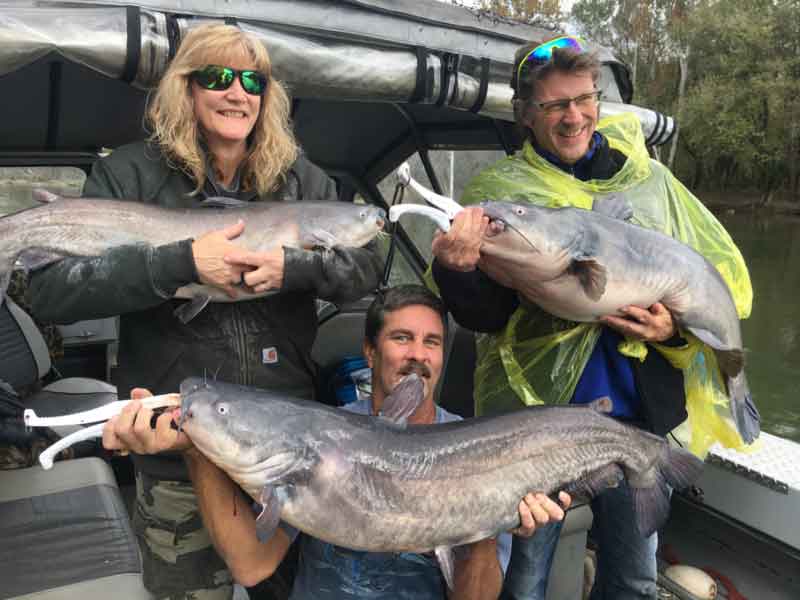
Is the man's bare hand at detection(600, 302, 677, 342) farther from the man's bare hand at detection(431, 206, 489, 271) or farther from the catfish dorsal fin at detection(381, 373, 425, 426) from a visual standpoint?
the catfish dorsal fin at detection(381, 373, 425, 426)

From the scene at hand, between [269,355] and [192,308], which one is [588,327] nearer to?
[269,355]

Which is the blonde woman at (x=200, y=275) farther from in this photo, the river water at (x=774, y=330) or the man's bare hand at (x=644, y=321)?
the river water at (x=774, y=330)

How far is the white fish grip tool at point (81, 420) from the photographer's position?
5.40 feet

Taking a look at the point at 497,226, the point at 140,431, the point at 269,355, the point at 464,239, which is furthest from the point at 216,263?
the point at 497,226

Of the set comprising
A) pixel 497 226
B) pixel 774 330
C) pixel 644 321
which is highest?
pixel 497 226

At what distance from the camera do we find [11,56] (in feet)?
7.28

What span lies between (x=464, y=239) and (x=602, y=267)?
0.52 metres

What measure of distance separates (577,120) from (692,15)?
138ft

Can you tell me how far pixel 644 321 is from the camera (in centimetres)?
241

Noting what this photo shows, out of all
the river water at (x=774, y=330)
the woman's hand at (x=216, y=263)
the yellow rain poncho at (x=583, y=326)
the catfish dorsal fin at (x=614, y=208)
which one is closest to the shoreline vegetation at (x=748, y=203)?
the river water at (x=774, y=330)

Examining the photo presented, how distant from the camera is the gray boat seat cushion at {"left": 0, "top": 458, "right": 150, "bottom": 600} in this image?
90.6 inches

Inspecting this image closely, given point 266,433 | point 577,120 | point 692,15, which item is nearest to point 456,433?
point 266,433

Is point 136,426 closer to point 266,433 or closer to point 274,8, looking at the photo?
point 266,433

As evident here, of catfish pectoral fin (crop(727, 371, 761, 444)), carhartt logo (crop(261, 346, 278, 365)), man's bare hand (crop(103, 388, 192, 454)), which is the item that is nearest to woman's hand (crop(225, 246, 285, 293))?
carhartt logo (crop(261, 346, 278, 365))
